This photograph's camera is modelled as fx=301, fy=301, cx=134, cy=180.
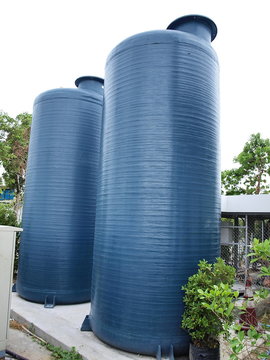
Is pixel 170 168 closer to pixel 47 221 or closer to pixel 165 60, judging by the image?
pixel 165 60

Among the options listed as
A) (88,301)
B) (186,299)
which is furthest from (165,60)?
(88,301)

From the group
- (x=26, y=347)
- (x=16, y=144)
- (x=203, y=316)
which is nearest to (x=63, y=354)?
(x=26, y=347)

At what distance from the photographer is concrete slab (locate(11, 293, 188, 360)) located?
4.66m

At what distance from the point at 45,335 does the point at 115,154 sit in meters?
3.48

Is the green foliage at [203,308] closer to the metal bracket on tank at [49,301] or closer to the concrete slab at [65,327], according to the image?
the concrete slab at [65,327]

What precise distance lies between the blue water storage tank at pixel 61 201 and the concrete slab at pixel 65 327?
1.32ft

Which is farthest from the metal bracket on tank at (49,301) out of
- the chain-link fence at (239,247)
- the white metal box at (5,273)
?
the chain-link fence at (239,247)

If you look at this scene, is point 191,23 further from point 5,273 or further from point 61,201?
point 5,273

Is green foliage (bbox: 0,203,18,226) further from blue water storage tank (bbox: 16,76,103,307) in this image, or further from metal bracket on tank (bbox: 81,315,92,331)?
metal bracket on tank (bbox: 81,315,92,331)

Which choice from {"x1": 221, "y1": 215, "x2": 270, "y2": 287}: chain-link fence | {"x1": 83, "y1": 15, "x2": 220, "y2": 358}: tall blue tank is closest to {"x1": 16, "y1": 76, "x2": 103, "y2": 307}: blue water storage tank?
{"x1": 83, "y1": 15, "x2": 220, "y2": 358}: tall blue tank

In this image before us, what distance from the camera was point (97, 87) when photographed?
27.2ft

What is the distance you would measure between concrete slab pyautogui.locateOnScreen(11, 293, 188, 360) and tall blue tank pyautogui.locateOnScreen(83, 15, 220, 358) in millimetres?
160

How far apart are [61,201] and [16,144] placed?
13.1 meters

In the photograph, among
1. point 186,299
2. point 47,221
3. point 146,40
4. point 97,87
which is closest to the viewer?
point 186,299
